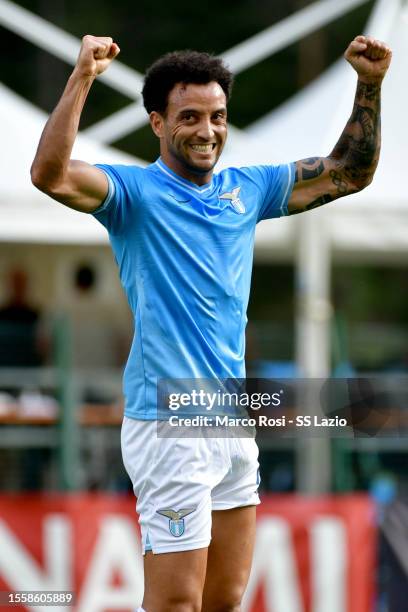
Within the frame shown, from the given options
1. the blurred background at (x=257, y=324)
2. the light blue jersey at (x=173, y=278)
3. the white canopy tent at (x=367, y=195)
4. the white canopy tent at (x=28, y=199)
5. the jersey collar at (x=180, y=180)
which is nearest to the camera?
the light blue jersey at (x=173, y=278)

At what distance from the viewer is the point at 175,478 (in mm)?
4535

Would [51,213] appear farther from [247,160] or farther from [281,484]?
[281,484]

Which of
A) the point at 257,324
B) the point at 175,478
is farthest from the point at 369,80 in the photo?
the point at 257,324

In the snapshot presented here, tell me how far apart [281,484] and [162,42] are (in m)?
12.6

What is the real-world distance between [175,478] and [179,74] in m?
1.39

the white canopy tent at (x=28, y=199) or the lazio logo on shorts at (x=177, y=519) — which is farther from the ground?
the white canopy tent at (x=28, y=199)

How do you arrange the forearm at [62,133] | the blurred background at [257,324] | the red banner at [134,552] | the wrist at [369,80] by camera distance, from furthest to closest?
the blurred background at [257,324] → the red banner at [134,552] → the wrist at [369,80] → the forearm at [62,133]

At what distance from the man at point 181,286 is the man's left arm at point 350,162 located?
11 cm

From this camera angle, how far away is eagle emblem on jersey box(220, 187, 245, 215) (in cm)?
478

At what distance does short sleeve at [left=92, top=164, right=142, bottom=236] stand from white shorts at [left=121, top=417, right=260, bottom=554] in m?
0.69
